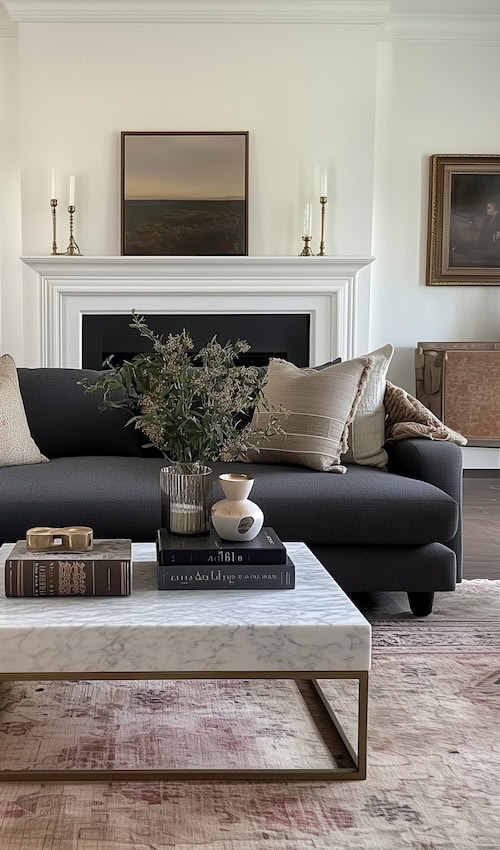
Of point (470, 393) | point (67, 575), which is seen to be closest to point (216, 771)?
point (67, 575)

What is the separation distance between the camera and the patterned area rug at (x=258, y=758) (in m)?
1.63

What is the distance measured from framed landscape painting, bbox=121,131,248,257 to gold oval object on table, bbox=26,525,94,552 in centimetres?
391

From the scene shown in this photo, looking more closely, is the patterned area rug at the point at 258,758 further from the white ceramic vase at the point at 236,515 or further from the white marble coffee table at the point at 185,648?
the white ceramic vase at the point at 236,515

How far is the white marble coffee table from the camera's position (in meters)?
1.73

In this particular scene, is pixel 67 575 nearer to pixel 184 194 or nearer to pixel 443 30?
pixel 184 194

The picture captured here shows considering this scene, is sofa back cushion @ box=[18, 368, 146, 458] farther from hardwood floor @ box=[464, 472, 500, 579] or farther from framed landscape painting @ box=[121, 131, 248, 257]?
framed landscape painting @ box=[121, 131, 248, 257]

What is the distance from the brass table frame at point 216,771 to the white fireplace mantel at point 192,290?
13.3 ft

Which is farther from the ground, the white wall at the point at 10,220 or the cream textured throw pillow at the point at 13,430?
the white wall at the point at 10,220

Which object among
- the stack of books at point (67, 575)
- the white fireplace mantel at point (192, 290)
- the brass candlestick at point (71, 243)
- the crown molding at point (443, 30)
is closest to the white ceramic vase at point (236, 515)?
the stack of books at point (67, 575)

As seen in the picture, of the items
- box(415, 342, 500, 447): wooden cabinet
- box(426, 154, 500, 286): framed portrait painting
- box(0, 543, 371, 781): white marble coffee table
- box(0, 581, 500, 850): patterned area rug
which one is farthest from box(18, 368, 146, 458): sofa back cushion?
box(426, 154, 500, 286): framed portrait painting

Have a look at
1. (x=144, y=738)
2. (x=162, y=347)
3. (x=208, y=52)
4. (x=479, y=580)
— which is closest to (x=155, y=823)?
(x=144, y=738)

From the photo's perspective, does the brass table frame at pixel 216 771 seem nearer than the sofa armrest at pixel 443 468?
Yes

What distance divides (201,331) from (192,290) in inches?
10.8

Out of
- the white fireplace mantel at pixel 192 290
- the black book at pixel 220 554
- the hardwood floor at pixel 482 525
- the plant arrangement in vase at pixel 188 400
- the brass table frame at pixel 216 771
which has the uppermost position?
the white fireplace mantel at pixel 192 290
